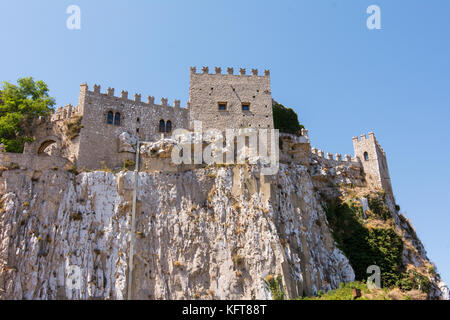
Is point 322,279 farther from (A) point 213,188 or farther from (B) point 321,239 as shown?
(A) point 213,188

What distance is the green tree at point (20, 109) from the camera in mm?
31641

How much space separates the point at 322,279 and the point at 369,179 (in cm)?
1610

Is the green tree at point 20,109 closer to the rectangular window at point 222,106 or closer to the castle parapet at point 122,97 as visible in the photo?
the castle parapet at point 122,97

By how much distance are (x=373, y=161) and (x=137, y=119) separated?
23.6 meters

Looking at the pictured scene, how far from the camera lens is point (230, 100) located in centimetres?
3594

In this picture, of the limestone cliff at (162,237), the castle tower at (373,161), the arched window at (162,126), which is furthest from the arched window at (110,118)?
the castle tower at (373,161)

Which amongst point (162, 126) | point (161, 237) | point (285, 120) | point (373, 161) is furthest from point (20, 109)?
point (373, 161)

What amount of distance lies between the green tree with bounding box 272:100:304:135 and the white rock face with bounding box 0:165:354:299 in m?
7.34

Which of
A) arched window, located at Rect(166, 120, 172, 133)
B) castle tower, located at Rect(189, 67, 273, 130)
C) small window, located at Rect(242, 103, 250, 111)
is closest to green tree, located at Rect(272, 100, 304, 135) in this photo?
castle tower, located at Rect(189, 67, 273, 130)

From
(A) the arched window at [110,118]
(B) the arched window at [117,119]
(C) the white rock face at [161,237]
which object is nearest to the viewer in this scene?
(C) the white rock face at [161,237]

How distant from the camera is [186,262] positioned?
92.2ft

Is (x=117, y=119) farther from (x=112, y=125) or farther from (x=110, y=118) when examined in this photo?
(x=112, y=125)
